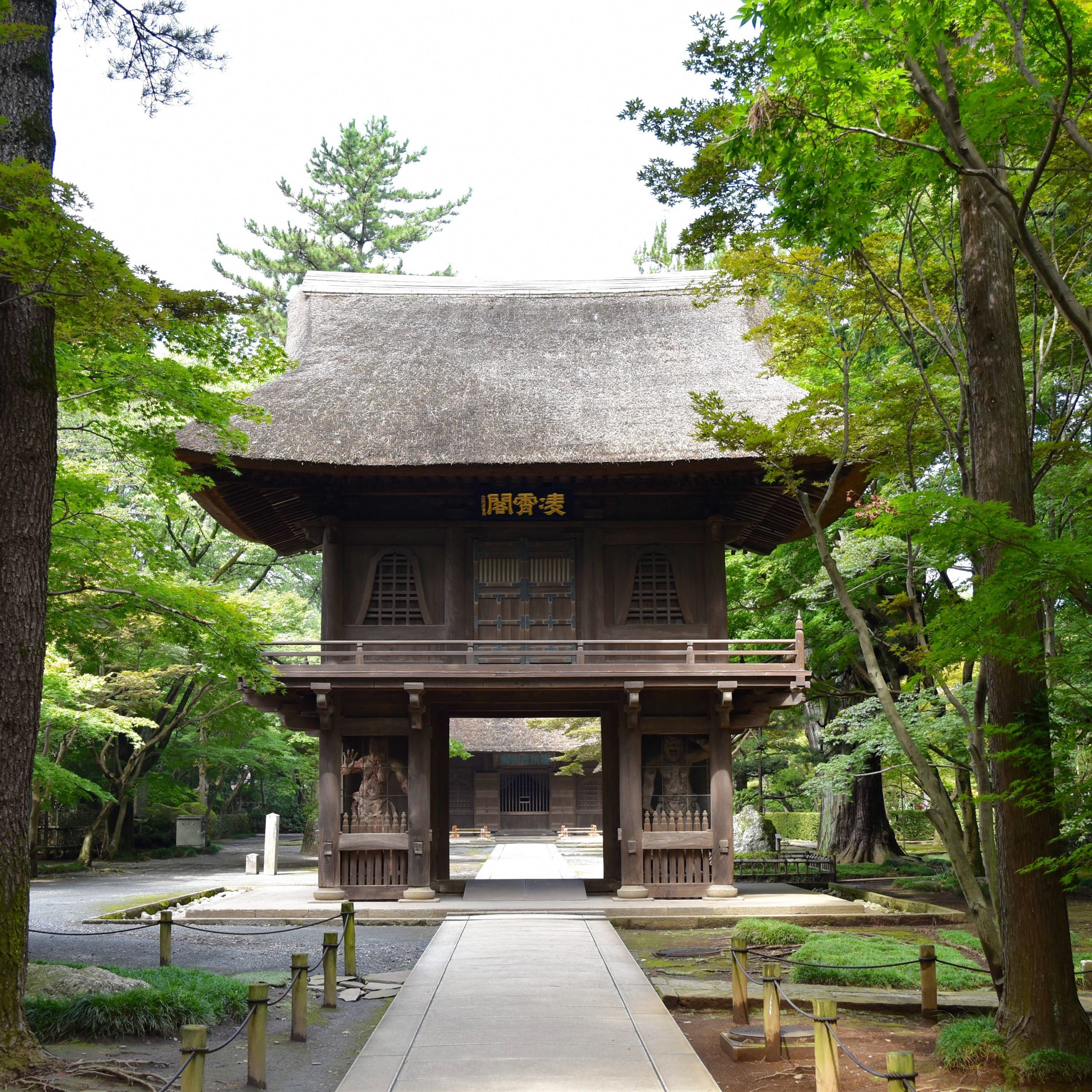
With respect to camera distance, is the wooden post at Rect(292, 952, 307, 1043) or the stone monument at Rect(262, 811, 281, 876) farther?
the stone monument at Rect(262, 811, 281, 876)

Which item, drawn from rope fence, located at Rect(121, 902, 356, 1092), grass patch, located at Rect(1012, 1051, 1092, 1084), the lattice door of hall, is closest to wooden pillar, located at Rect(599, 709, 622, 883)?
the lattice door of hall

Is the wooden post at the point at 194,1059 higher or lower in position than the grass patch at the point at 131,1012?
higher

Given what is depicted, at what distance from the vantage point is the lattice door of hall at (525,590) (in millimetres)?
18484

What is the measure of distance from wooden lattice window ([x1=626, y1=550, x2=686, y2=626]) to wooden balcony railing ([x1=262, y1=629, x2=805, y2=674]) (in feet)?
1.51

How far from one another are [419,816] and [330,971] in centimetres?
762

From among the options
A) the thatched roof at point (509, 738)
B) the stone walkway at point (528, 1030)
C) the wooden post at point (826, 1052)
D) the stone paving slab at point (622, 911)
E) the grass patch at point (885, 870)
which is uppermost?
the thatched roof at point (509, 738)

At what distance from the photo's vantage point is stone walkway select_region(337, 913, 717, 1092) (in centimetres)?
717

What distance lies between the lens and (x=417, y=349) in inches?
850

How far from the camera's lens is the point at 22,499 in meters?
8.48

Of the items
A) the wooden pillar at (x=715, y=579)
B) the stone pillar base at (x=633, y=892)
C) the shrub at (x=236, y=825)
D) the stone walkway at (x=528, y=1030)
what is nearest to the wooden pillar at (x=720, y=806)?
the stone pillar base at (x=633, y=892)

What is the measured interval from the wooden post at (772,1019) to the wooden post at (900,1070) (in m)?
3.07

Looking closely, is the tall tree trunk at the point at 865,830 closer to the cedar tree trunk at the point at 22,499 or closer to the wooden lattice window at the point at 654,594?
the wooden lattice window at the point at 654,594

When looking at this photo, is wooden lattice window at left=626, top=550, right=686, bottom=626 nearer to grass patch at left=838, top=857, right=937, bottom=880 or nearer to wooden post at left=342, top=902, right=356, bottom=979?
wooden post at left=342, top=902, right=356, bottom=979

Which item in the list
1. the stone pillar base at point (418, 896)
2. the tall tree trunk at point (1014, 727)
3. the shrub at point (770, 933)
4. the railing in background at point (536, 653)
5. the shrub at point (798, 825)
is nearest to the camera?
the tall tree trunk at point (1014, 727)
